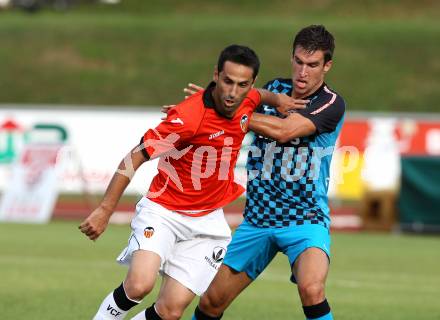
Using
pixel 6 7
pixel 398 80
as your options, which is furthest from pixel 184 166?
pixel 6 7

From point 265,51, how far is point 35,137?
56.3 feet

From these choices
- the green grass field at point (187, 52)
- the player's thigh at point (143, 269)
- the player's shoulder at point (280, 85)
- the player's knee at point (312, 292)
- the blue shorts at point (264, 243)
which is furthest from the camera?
the green grass field at point (187, 52)

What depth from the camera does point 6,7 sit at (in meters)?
42.4

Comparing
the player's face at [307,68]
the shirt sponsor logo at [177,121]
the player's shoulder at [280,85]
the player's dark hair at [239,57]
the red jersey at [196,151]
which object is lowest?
the red jersey at [196,151]

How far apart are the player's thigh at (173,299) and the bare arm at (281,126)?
118cm

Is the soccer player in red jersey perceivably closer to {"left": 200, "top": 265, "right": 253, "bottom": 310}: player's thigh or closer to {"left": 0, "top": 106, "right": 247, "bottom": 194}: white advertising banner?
{"left": 200, "top": 265, "right": 253, "bottom": 310}: player's thigh

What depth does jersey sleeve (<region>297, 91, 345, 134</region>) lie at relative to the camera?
7.93m

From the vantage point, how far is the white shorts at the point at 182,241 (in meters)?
7.36

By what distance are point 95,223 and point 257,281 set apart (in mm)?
6093

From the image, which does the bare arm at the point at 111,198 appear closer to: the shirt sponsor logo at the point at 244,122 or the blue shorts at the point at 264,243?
the shirt sponsor logo at the point at 244,122

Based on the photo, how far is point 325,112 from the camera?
314 inches

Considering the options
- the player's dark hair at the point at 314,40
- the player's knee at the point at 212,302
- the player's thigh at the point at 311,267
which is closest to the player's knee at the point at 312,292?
the player's thigh at the point at 311,267

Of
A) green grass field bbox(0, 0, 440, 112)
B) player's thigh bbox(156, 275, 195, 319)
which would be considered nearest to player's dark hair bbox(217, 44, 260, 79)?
player's thigh bbox(156, 275, 195, 319)

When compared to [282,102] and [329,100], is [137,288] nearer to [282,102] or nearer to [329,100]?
[282,102]
